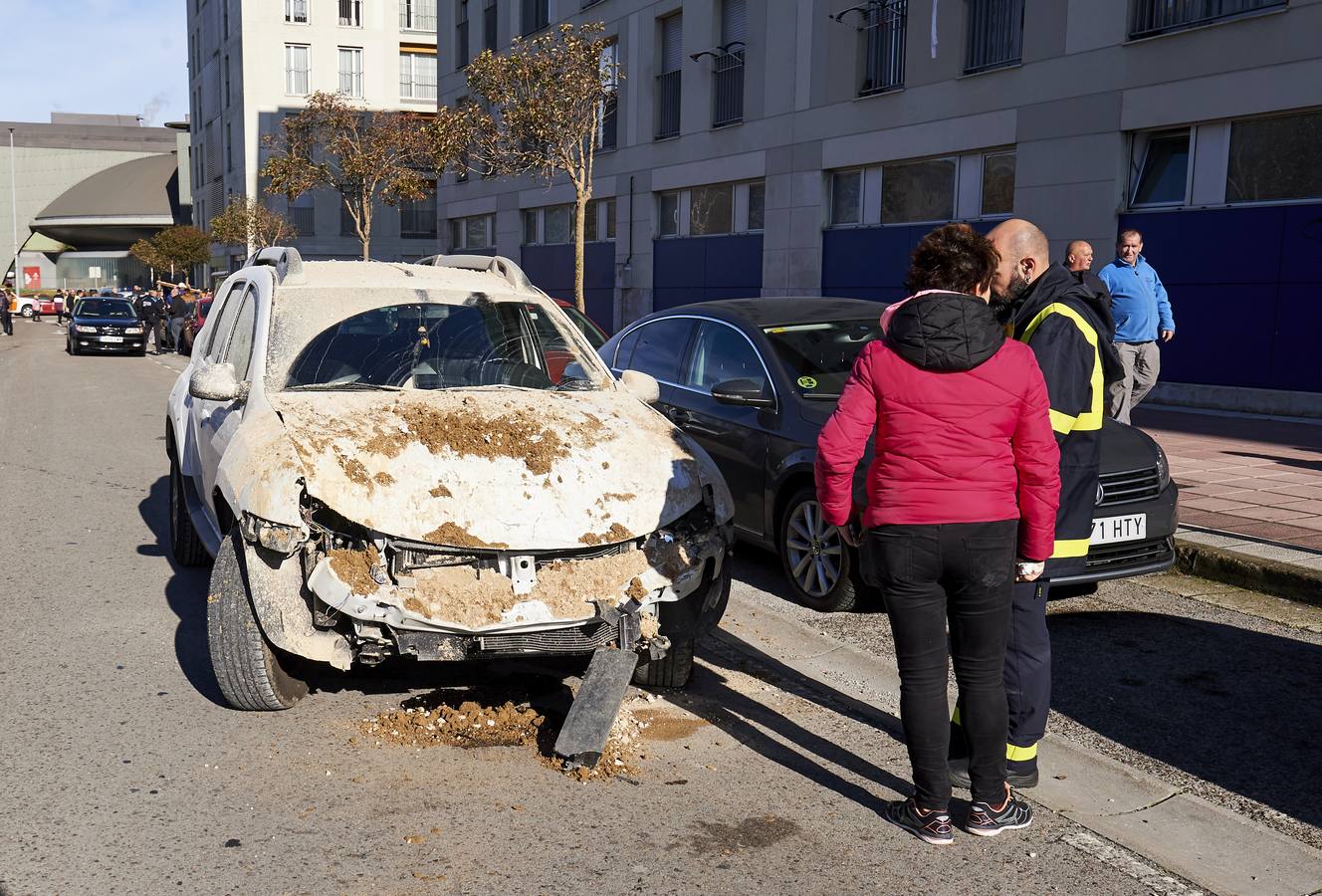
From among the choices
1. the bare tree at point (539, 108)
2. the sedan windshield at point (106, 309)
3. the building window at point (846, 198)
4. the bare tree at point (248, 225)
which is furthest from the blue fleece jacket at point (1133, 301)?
the bare tree at point (248, 225)

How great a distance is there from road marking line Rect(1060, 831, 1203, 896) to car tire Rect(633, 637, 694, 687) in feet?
5.82

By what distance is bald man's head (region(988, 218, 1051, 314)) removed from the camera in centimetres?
412

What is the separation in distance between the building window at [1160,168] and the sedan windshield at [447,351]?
12.5 meters

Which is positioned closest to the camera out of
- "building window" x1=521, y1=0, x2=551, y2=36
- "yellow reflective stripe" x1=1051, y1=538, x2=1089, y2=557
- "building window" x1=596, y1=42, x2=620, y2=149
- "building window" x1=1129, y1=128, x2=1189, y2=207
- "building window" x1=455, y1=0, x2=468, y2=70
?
"yellow reflective stripe" x1=1051, y1=538, x2=1089, y2=557

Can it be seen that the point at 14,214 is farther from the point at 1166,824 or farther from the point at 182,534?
the point at 1166,824

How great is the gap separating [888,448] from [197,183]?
82164 mm

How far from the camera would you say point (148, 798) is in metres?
4.04

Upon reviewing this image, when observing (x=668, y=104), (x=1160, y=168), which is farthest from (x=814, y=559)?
→ (x=668, y=104)

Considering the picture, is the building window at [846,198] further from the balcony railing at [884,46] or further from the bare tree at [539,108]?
the bare tree at [539,108]

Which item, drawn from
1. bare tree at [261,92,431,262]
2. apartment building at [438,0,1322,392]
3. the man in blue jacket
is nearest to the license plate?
the man in blue jacket

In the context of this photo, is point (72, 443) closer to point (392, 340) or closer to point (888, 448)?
point (392, 340)

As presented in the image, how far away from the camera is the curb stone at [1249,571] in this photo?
22.0ft

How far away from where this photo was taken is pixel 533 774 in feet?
14.2

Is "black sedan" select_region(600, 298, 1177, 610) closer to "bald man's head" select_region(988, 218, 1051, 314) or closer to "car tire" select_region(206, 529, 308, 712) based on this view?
"bald man's head" select_region(988, 218, 1051, 314)
